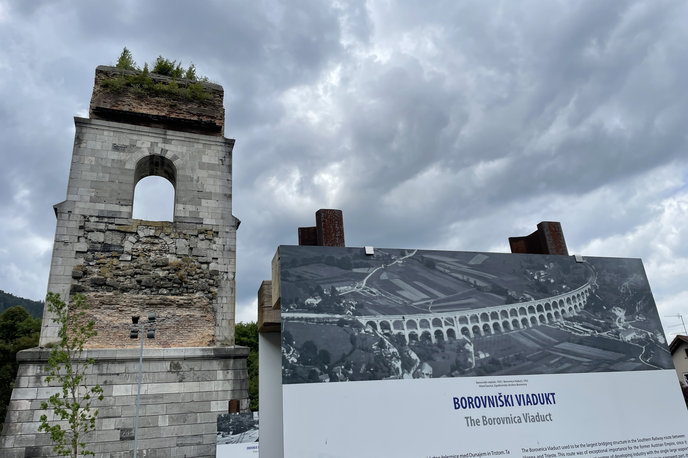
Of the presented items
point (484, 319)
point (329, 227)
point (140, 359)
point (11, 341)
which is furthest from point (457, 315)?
point (11, 341)

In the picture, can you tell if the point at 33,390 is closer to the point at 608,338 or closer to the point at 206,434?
the point at 206,434

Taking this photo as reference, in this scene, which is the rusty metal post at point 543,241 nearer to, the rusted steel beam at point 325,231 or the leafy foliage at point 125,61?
the rusted steel beam at point 325,231

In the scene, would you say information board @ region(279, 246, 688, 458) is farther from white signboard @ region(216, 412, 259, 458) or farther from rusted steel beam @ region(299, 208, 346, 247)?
white signboard @ region(216, 412, 259, 458)

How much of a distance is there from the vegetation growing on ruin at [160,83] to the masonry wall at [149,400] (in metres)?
7.41

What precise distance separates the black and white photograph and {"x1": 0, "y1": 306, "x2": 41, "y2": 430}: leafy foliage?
79.5 feet

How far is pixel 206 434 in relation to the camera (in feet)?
30.1

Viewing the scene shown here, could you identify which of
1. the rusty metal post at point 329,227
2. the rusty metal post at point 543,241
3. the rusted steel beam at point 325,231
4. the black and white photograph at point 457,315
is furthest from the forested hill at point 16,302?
the rusty metal post at point 543,241

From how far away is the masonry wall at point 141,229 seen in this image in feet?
33.1

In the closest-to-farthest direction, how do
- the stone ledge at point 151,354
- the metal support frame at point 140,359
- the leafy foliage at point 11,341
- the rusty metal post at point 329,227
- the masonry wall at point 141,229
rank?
1. the rusty metal post at point 329,227
2. the metal support frame at point 140,359
3. the stone ledge at point 151,354
4. the masonry wall at point 141,229
5. the leafy foliage at point 11,341

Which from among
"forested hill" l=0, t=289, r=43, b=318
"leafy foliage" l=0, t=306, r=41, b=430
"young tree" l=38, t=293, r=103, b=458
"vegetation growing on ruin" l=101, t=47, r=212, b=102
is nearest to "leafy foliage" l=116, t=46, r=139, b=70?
"vegetation growing on ruin" l=101, t=47, r=212, b=102

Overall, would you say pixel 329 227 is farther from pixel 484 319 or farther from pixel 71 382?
pixel 71 382

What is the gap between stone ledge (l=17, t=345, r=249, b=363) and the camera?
350 inches

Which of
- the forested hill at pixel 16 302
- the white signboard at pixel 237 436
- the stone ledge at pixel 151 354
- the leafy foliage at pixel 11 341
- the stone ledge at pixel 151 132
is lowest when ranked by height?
the white signboard at pixel 237 436

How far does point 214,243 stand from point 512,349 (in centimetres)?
819
